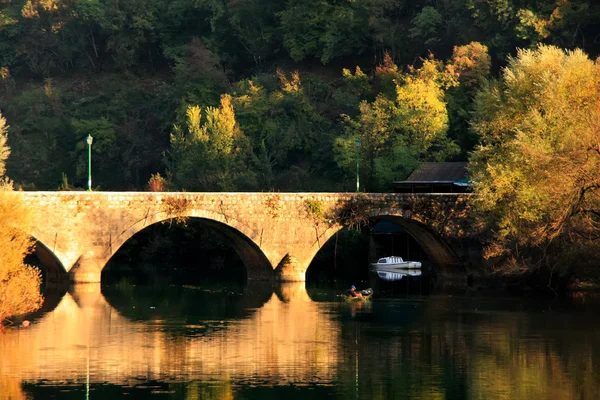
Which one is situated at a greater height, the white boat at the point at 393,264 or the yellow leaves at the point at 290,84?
the yellow leaves at the point at 290,84

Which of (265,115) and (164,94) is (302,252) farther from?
(164,94)

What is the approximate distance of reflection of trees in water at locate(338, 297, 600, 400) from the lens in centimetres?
3481

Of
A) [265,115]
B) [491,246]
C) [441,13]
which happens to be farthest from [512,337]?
[441,13]

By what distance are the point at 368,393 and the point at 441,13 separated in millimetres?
71582

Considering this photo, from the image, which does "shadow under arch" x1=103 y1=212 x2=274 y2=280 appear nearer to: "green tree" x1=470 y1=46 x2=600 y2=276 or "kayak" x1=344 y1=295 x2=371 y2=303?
"kayak" x1=344 y1=295 x2=371 y2=303

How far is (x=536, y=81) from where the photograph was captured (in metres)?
61.6

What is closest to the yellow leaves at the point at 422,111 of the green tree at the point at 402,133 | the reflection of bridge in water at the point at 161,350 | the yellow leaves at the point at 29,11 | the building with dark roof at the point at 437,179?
the green tree at the point at 402,133

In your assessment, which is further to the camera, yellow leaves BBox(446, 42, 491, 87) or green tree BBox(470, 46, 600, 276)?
yellow leaves BBox(446, 42, 491, 87)

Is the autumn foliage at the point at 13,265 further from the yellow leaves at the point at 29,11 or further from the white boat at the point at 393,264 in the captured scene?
the yellow leaves at the point at 29,11

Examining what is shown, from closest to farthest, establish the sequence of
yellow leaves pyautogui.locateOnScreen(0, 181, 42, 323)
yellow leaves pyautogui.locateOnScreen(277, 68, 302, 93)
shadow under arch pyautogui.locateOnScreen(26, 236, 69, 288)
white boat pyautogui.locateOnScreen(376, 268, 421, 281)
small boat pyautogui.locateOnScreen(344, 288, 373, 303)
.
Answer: yellow leaves pyautogui.locateOnScreen(0, 181, 42, 323), small boat pyautogui.locateOnScreen(344, 288, 373, 303), shadow under arch pyautogui.locateOnScreen(26, 236, 69, 288), white boat pyautogui.locateOnScreen(376, 268, 421, 281), yellow leaves pyautogui.locateOnScreen(277, 68, 302, 93)

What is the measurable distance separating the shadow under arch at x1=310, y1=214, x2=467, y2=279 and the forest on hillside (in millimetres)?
10923

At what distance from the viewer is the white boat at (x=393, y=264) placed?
75.6 metres

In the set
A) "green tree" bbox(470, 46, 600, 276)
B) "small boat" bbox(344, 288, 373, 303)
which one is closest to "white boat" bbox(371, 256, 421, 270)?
"green tree" bbox(470, 46, 600, 276)

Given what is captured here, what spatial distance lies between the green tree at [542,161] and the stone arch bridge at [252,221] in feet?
13.7
